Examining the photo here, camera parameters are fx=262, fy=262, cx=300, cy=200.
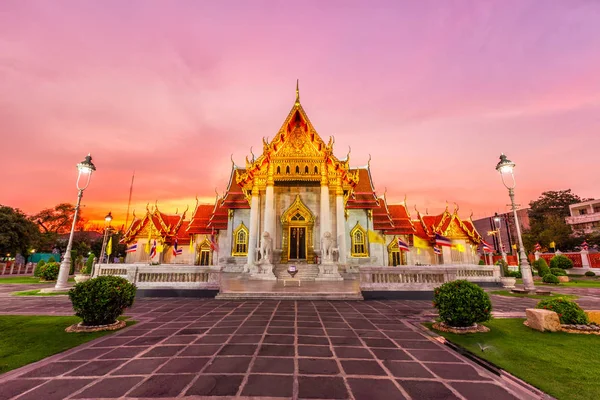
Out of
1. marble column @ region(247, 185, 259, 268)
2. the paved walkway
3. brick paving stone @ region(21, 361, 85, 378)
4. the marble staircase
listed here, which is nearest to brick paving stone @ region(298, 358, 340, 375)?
the paved walkway

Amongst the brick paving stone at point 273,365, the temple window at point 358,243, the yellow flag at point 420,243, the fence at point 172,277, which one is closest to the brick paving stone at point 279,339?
Result: the brick paving stone at point 273,365

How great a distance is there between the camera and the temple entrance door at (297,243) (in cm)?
1945

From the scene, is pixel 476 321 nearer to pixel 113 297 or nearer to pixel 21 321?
pixel 113 297

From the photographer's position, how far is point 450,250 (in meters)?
25.8

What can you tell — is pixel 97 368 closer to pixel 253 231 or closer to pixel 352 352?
pixel 352 352

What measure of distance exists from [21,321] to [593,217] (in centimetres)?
7379

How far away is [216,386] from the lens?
3332 millimetres

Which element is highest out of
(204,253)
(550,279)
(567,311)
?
(204,253)

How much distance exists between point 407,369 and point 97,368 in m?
4.70

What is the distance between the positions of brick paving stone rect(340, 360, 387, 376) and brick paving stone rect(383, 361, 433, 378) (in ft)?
0.58

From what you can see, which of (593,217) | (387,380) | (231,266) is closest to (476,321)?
(387,380)

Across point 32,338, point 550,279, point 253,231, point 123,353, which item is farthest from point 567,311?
point 550,279

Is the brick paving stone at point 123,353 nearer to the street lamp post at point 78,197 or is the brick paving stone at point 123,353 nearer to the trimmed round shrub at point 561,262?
the street lamp post at point 78,197

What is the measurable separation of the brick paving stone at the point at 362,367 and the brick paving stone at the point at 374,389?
0.23 meters
